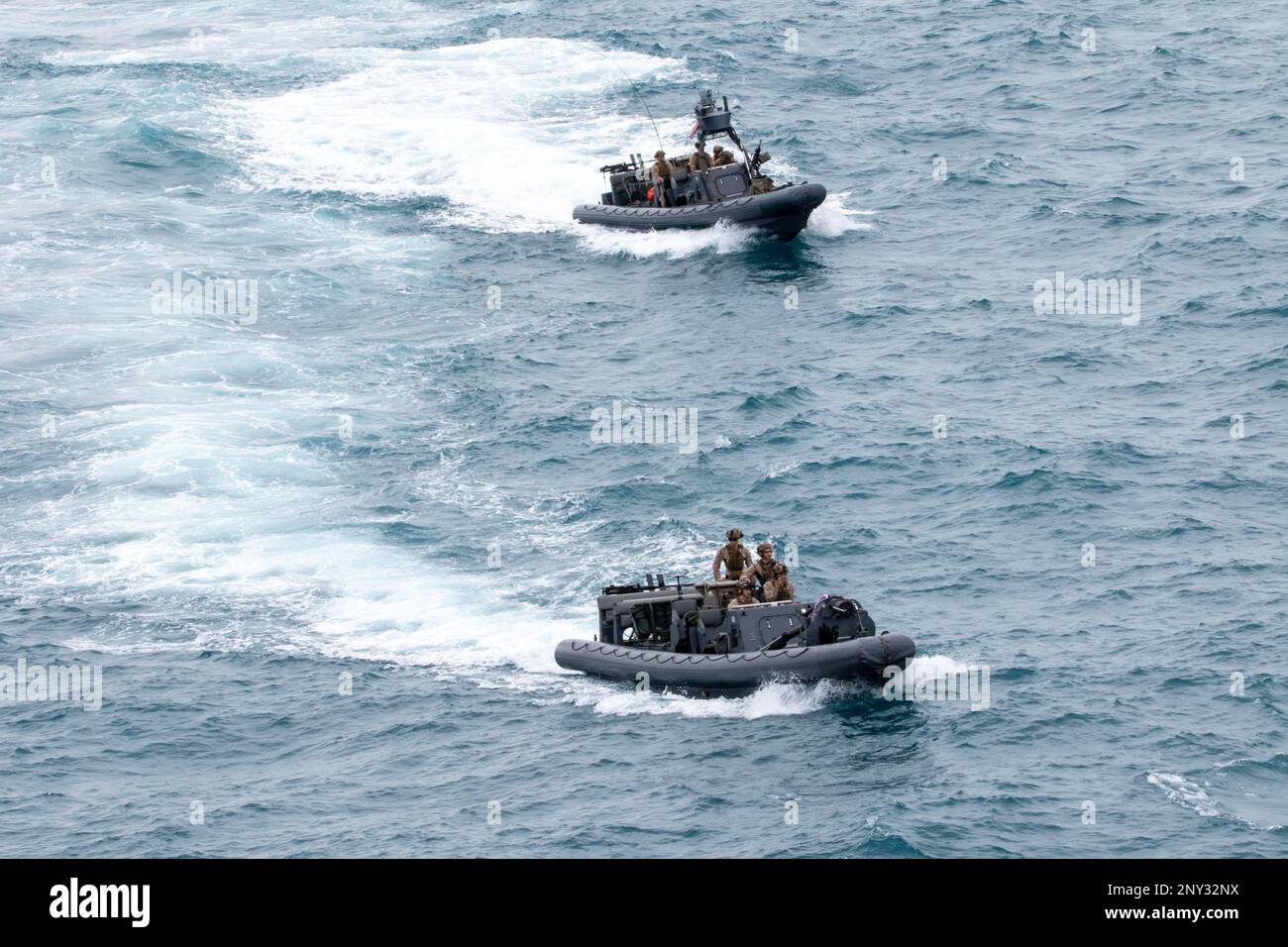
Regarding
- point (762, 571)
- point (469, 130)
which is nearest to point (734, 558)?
point (762, 571)

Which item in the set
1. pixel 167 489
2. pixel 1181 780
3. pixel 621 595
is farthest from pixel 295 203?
pixel 1181 780

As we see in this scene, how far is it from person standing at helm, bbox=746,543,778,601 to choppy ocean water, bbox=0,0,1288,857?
8.35ft

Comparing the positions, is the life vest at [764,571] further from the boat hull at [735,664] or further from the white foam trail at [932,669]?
the white foam trail at [932,669]

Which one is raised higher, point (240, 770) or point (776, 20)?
point (776, 20)

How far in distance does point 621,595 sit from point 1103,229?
29452 millimetres

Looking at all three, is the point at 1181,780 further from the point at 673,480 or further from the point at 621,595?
the point at 673,480

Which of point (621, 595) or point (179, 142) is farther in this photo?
point (179, 142)

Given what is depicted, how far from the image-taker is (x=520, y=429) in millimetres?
54781

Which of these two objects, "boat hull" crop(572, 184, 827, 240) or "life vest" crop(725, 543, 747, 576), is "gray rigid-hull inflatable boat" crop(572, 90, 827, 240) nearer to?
"boat hull" crop(572, 184, 827, 240)

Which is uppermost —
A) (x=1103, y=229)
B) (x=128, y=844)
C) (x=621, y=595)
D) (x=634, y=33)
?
(x=634, y=33)

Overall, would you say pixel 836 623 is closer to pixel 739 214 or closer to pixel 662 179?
pixel 739 214
